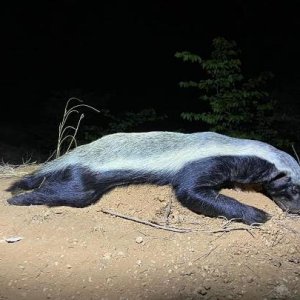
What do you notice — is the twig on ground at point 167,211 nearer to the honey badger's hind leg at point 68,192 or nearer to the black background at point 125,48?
the honey badger's hind leg at point 68,192

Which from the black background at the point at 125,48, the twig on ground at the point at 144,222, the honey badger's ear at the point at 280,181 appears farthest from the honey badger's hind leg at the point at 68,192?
the black background at the point at 125,48

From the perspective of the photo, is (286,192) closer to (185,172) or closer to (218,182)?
(218,182)

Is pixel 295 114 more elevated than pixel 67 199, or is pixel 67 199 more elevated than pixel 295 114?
pixel 67 199

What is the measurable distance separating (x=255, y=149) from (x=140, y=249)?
1364mm

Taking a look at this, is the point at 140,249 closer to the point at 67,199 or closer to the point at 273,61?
the point at 67,199

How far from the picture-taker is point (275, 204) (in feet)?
14.1

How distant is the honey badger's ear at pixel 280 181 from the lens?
4.20m

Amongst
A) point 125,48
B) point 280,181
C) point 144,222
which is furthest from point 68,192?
point 125,48

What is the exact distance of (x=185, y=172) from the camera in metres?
4.15

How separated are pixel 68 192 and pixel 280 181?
1676mm

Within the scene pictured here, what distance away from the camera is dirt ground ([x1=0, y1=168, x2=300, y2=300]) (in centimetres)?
313

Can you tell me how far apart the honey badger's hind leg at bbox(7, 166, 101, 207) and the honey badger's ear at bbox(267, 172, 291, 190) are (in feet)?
4.57

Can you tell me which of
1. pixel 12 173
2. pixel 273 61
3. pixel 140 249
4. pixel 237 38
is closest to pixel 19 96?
pixel 237 38

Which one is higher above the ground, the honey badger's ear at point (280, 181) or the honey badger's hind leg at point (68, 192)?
the honey badger's ear at point (280, 181)
